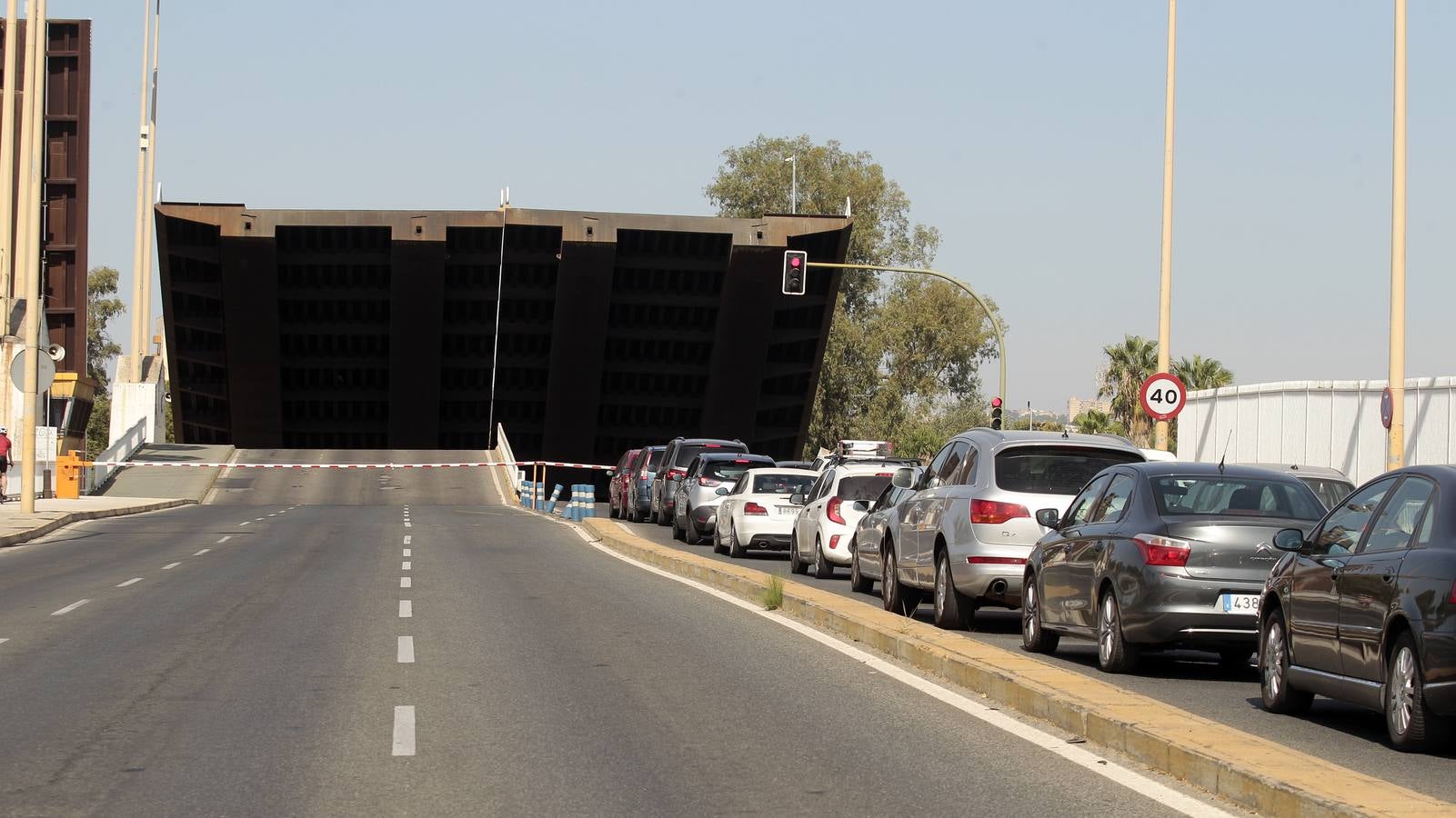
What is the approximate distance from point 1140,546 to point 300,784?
5795 millimetres

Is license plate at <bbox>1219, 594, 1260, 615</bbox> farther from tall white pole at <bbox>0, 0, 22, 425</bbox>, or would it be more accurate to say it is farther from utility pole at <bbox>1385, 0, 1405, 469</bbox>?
tall white pole at <bbox>0, 0, 22, 425</bbox>

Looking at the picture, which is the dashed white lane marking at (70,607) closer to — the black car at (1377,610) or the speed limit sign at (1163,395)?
the black car at (1377,610)

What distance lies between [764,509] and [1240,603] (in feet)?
47.1

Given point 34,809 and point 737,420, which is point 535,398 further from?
point 34,809

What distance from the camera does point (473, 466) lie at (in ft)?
168

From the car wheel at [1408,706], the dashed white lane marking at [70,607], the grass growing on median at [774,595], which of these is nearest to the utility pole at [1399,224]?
the grass growing on median at [774,595]

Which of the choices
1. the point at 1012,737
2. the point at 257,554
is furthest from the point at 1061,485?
the point at 257,554

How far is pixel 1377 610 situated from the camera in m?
8.12

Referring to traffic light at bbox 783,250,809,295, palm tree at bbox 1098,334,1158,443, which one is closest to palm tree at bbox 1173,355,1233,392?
palm tree at bbox 1098,334,1158,443

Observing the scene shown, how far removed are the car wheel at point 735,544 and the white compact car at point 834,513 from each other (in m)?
3.16

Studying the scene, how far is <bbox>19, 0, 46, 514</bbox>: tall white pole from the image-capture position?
31.0 metres

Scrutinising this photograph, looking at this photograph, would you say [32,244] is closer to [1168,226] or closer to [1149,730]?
[1168,226]

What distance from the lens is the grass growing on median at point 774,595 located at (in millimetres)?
15523

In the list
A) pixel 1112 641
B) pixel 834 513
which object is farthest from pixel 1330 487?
pixel 1112 641
